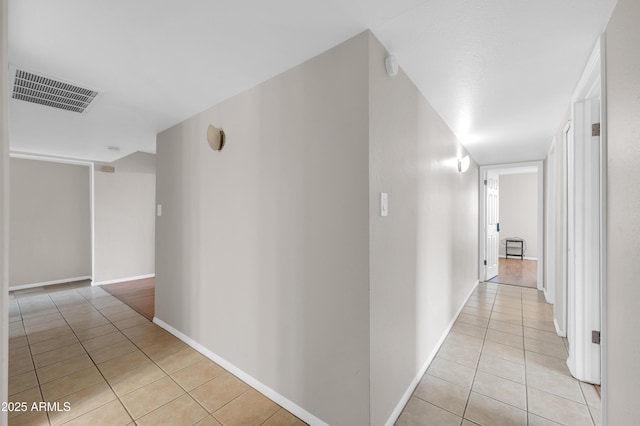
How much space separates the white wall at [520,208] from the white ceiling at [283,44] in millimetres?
6075

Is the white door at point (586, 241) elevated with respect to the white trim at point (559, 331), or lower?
elevated

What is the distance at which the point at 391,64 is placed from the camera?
148 centimetres

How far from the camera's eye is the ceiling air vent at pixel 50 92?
6.40 feet

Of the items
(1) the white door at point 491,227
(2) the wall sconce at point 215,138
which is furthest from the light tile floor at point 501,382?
(2) the wall sconce at point 215,138

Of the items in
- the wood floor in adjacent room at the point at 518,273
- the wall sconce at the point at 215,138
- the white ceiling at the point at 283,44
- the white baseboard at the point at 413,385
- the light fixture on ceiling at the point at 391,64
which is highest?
the white ceiling at the point at 283,44

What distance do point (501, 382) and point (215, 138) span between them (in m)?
2.99

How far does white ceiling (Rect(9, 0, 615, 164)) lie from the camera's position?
1243 mm

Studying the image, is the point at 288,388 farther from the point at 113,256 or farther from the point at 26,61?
the point at 113,256

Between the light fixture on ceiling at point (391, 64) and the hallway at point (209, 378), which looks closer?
the light fixture on ceiling at point (391, 64)

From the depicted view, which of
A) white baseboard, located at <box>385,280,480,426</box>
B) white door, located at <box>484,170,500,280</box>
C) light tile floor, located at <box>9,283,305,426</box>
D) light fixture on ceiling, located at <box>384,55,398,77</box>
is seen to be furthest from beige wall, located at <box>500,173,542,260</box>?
light tile floor, located at <box>9,283,305,426</box>

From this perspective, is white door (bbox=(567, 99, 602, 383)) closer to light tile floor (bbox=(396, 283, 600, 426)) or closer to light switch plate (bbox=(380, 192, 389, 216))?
light tile floor (bbox=(396, 283, 600, 426))

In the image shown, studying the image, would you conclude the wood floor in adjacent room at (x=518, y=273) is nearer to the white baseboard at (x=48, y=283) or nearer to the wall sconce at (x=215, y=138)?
the wall sconce at (x=215, y=138)

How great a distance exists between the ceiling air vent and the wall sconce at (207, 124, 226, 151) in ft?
3.29

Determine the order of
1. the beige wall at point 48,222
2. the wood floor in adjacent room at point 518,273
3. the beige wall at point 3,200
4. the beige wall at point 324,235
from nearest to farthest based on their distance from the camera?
the beige wall at point 3,200, the beige wall at point 324,235, the beige wall at point 48,222, the wood floor in adjacent room at point 518,273
